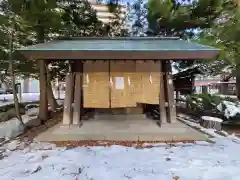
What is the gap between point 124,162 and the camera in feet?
13.7

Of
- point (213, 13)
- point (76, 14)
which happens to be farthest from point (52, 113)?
point (213, 13)

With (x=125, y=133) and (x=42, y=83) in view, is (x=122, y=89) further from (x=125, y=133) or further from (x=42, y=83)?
(x=42, y=83)

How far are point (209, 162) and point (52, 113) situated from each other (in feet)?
24.2

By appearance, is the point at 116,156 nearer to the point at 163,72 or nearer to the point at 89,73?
the point at 89,73

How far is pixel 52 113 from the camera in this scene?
10.1m

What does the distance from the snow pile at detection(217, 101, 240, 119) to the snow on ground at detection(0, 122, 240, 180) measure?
2184mm

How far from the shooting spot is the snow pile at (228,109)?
7363 millimetres

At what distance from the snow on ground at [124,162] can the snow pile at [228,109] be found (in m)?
2.18

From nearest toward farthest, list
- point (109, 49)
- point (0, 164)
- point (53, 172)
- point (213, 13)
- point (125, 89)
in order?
point (53, 172) < point (0, 164) < point (109, 49) < point (125, 89) < point (213, 13)

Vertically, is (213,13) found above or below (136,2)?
below

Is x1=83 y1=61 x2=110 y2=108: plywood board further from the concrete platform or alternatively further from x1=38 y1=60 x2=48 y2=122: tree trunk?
x1=38 y1=60 x2=48 y2=122: tree trunk

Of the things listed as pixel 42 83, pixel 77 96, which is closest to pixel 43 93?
pixel 42 83

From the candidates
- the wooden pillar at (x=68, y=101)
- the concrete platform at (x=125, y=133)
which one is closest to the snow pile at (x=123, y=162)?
the concrete platform at (x=125, y=133)

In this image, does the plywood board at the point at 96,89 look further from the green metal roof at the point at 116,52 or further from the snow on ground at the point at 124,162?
the snow on ground at the point at 124,162
